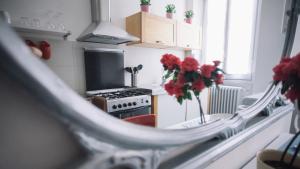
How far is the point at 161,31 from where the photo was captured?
1990 mm

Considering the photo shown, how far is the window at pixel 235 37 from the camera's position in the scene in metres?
1.21

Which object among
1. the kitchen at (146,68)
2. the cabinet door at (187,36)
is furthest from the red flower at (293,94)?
→ the cabinet door at (187,36)

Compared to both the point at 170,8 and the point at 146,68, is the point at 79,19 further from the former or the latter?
the point at 170,8

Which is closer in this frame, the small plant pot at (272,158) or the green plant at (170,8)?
the small plant pot at (272,158)

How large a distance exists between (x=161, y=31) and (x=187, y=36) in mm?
478

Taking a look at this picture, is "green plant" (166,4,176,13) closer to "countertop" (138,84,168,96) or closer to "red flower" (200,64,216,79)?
"countertop" (138,84,168,96)

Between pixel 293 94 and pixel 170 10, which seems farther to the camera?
pixel 170 10

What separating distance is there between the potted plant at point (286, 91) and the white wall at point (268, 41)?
555 millimetres

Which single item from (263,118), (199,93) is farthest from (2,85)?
(263,118)

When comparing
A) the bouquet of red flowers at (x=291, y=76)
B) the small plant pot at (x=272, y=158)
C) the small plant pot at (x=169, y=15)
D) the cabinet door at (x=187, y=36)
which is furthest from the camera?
the cabinet door at (x=187, y=36)

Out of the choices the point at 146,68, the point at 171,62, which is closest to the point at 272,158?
A: the point at 171,62

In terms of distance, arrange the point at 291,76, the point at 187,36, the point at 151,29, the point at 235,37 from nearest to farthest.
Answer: the point at 291,76
the point at 235,37
the point at 151,29
the point at 187,36

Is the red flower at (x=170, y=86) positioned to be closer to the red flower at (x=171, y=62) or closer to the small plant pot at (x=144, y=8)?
the red flower at (x=171, y=62)

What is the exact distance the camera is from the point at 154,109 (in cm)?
149
